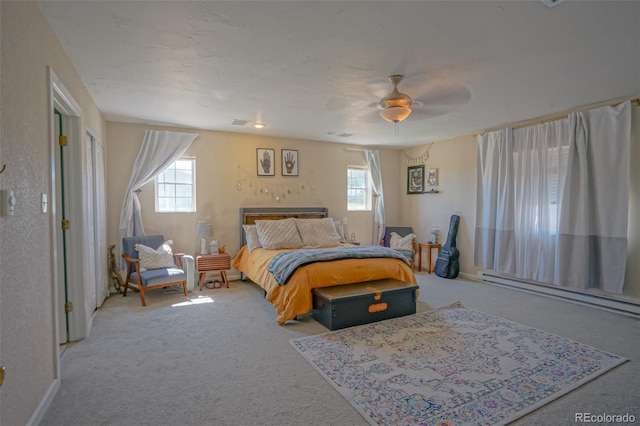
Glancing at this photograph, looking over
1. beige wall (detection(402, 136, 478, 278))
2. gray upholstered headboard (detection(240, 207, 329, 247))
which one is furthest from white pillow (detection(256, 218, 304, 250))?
beige wall (detection(402, 136, 478, 278))

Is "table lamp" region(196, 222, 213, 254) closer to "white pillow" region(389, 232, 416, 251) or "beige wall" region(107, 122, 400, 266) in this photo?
"beige wall" region(107, 122, 400, 266)

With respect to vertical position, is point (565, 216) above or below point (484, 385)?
above

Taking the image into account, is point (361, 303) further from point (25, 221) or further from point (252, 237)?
point (25, 221)

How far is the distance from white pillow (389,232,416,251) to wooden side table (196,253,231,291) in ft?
10.1

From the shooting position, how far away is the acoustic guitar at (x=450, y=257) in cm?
570

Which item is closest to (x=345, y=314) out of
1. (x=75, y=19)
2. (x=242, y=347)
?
(x=242, y=347)

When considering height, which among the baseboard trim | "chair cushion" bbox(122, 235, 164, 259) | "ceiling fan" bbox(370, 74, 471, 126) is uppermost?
"ceiling fan" bbox(370, 74, 471, 126)

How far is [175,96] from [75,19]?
4.92 ft

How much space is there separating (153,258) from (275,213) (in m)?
2.09

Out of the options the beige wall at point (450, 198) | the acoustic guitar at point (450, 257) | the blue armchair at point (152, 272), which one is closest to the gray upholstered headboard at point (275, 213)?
the blue armchair at point (152, 272)

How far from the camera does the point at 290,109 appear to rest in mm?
4207

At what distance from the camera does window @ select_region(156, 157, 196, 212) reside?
518 centimetres

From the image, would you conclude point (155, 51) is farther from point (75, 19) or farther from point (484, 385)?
point (484, 385)

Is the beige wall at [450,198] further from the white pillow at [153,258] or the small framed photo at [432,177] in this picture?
the white pillow at [153,258]
